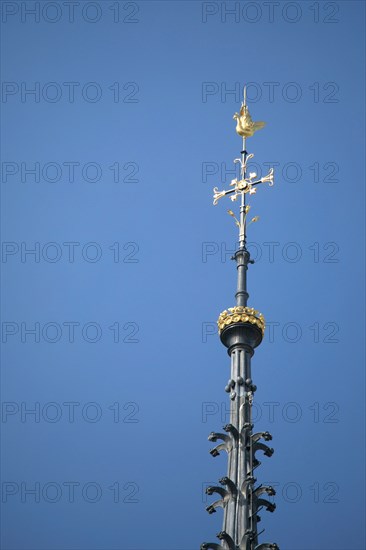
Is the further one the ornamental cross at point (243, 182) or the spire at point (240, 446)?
the ornamental cross at point (243, 182)

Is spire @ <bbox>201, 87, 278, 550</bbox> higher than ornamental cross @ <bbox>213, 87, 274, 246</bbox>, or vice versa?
ornamental cross @ <bbox>213, 87, 274, 246</bbox>

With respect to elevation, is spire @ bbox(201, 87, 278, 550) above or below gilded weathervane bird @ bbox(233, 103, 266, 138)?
below

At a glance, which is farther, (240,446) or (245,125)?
(245,125)

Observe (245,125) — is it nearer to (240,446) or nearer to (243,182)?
(243,182)

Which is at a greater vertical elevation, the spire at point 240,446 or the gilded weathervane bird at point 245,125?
the gilded weathervane bird at point 245,125

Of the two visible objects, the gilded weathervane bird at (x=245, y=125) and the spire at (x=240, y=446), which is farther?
the gilded weathervane bird at (x=245, y=125)

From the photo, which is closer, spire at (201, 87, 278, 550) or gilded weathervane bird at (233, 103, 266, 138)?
spire at (201, 87, 278, 550)

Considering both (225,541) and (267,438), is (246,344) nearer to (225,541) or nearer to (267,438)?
(267,438)

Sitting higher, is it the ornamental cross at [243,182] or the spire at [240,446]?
the ornamental cross at [243,182]

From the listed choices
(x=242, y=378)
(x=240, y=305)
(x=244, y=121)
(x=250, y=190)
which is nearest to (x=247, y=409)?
(x=242, y=378)

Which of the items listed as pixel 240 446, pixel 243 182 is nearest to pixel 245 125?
pixel 243 182

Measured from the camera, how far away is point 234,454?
3953cm

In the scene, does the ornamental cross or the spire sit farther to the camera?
the ornamental cross

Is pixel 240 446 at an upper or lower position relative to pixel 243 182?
lower
